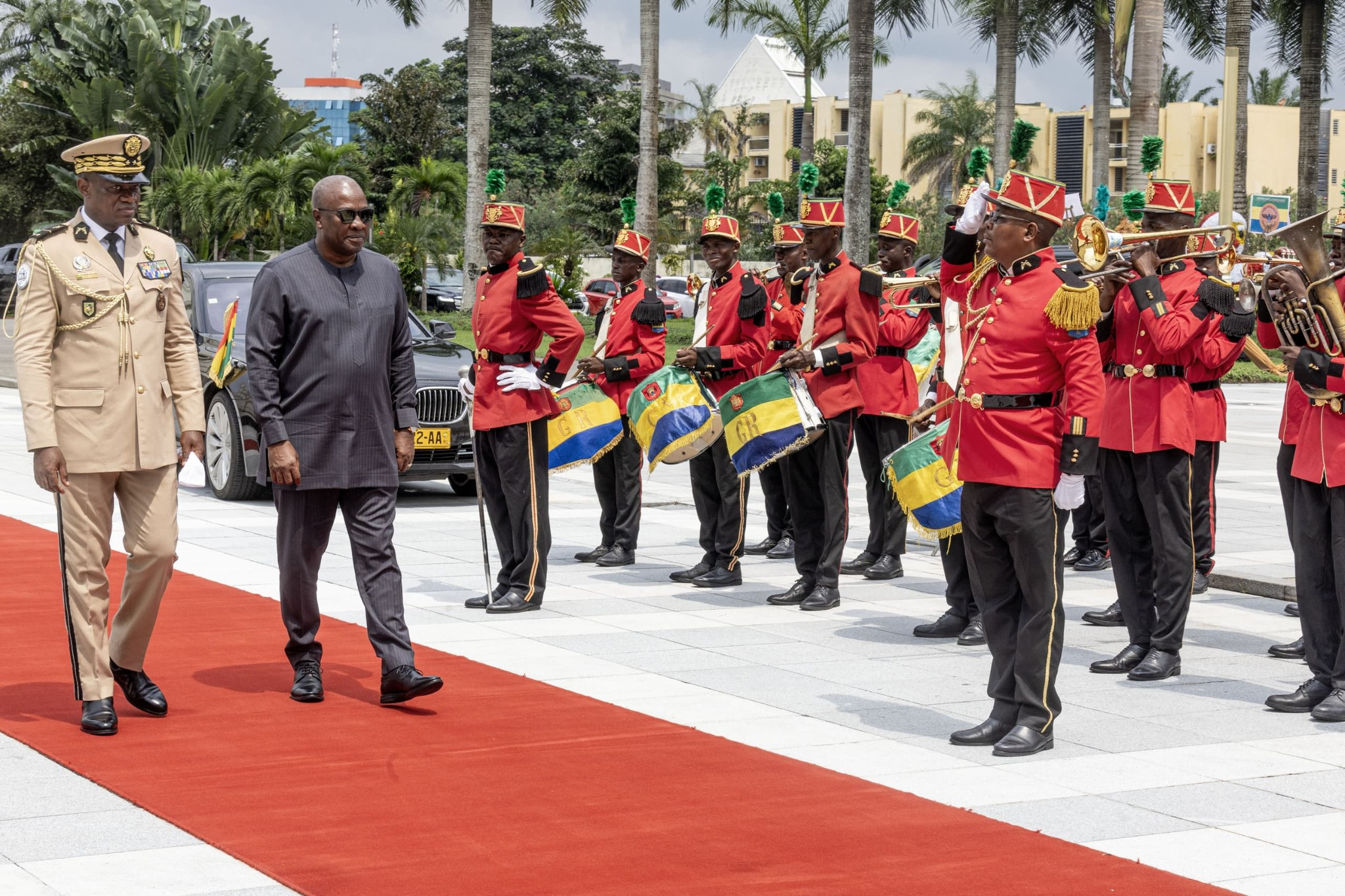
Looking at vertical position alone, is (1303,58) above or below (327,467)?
above

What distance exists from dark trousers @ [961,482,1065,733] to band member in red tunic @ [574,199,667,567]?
438cm

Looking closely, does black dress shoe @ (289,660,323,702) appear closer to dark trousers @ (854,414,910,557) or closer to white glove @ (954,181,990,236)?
white glove @ (954,181,990,236)

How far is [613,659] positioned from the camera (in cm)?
802

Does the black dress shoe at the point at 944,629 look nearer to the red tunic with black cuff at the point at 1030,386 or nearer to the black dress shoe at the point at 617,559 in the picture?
the red tunic with black cuff at the point at 1030,386

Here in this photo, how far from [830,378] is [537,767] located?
4214 mm

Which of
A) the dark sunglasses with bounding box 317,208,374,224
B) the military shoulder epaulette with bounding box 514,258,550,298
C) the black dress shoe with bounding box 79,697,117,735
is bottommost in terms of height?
the black dress shoe with bounding box 79,697,117,735

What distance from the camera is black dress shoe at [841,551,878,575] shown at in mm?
10953

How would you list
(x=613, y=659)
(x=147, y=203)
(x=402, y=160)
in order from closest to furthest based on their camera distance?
(x=613, y=659) < (x=147, y=203) < (x=402, y=160)

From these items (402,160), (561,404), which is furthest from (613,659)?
(402,160)

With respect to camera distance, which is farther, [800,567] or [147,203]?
[147,203]

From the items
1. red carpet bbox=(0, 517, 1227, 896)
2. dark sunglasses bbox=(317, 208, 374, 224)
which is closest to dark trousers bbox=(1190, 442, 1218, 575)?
red carpet bbox=(0, 517, 1227, 896)

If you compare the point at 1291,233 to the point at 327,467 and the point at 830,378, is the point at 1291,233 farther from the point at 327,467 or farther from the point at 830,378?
the point at 327,467

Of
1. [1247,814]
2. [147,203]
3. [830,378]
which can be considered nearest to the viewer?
[1247,814]

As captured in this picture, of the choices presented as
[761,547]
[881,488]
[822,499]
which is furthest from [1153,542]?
[761,547]
